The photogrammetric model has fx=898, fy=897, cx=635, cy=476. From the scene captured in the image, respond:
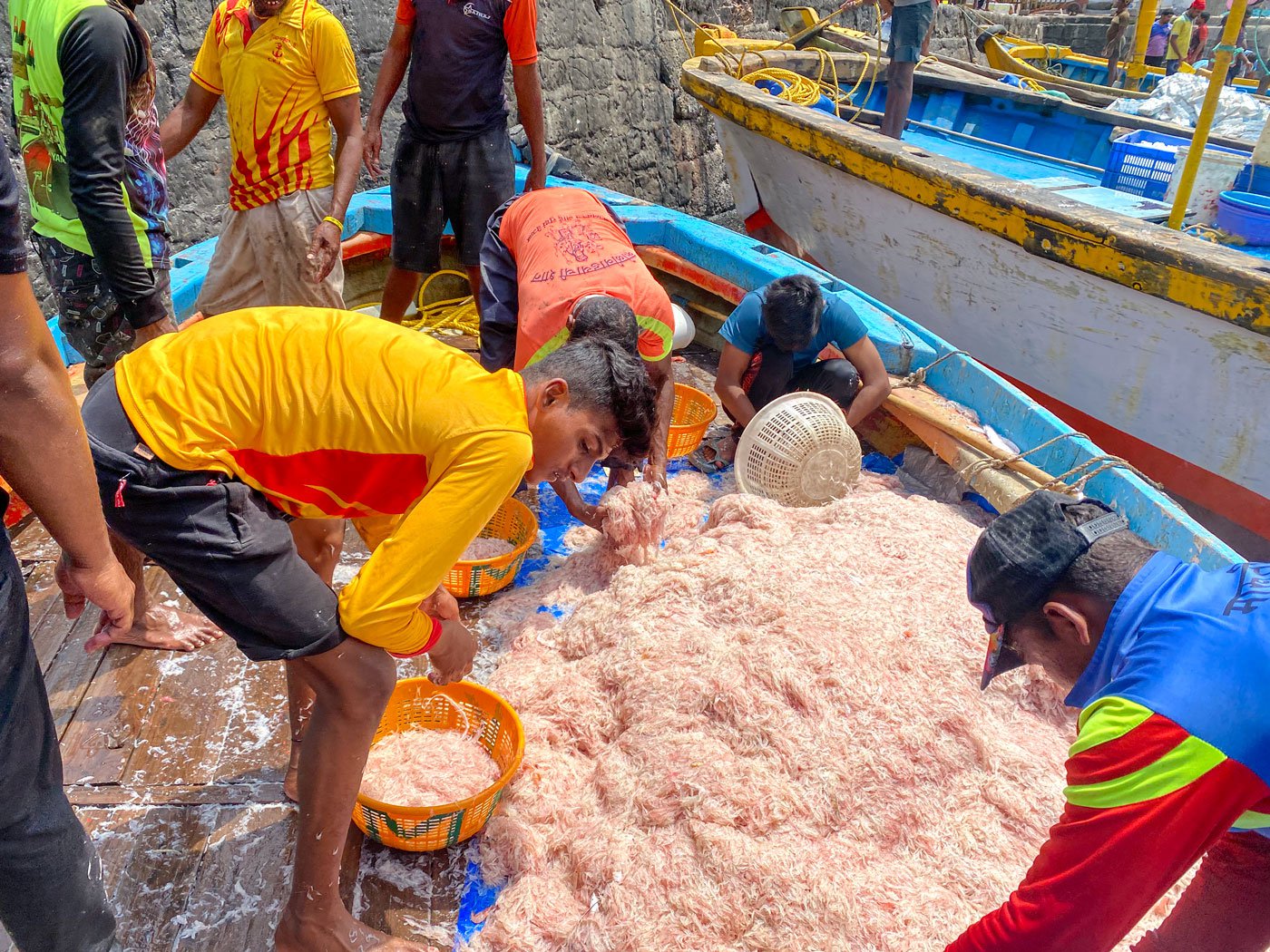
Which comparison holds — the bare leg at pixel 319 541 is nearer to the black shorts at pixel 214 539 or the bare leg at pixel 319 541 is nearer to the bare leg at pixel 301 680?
the bare leg at pixel 301 680

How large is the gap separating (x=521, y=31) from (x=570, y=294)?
72.2 inches

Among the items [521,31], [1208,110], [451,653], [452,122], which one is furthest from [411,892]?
[1208,110]

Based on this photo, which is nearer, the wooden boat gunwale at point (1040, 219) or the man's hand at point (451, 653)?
the man's hand at point (451, 653)

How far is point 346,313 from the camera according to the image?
190 centimetres

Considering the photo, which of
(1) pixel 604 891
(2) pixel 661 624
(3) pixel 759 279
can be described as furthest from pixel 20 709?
(3) pixel 759 279

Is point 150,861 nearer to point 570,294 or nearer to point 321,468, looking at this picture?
point 321,468

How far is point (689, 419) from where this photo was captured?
187 inches

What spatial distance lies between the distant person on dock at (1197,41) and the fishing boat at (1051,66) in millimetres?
3539

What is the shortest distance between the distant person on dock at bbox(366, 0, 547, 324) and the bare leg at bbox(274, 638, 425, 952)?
8.61ft

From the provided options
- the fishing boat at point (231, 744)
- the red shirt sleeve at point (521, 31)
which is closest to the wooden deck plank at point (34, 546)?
the fishing boat at point (231, 744)

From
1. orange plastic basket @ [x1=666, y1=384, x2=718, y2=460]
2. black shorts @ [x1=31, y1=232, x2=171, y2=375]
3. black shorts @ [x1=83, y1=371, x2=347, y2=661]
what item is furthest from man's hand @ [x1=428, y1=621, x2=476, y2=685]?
orange plastic basket @ [x1=666, y1=384, x2=718, y2=460]

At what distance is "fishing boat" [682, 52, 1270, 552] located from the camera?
387 cm

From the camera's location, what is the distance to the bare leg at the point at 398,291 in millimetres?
4535

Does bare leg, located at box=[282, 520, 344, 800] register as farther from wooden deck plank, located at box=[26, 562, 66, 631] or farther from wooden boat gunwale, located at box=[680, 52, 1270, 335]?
wooden boat gunwale, located at box=[680, 52, 1270, 335]
